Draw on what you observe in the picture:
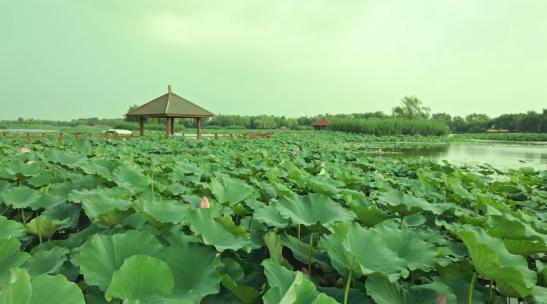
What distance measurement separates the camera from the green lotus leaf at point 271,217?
46.7 inches

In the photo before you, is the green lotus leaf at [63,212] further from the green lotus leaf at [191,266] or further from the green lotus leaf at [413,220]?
the green lotus leaf at [413,220]

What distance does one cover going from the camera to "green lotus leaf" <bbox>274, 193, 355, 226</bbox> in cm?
122

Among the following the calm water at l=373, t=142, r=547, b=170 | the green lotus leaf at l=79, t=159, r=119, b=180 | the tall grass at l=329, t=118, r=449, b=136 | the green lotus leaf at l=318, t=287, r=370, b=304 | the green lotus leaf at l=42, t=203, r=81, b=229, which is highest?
the tall grass at l=329, t=118, r=449, b=136

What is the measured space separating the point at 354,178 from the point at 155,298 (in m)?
2.44

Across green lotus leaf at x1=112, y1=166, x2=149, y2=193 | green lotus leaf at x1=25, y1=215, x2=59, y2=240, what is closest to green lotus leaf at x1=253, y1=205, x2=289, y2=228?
green lotus leaf at x1=25, y1=215, x2=59, y2=240

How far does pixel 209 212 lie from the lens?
1.07m

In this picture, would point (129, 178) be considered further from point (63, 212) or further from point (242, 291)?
point (242, 291)

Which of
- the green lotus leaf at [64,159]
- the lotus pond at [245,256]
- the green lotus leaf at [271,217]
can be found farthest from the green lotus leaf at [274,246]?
the green lotus leaf at [64,159]

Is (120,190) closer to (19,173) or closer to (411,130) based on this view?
(19,173)

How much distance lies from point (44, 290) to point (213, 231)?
462mm

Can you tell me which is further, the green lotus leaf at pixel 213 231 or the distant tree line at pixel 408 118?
the distant tree line at pixel 408 118

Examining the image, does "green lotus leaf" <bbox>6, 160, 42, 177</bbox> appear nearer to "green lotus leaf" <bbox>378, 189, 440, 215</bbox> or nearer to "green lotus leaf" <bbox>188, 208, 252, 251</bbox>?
"green lotus leaf" <bbox>188, 208, 252, 251</bbox>

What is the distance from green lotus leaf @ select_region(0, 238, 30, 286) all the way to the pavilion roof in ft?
49.3

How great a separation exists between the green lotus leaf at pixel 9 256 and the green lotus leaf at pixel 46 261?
0.07m
